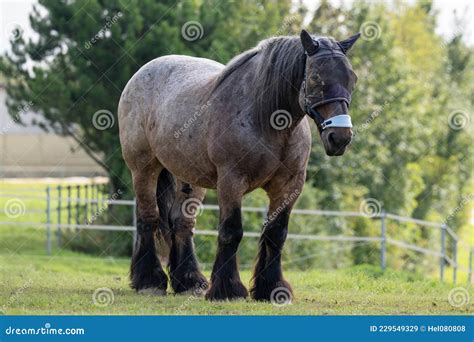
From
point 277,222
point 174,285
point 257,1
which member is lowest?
point 174,285

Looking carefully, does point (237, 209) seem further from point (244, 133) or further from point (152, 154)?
point (152, 154)

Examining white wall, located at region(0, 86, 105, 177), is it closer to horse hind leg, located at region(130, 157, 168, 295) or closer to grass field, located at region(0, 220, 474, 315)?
grass field, located at region(0, 220, 474, 315)

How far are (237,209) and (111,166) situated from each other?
9980 millimetres

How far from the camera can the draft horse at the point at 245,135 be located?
805cm

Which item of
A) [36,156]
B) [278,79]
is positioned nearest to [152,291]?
[278,79]

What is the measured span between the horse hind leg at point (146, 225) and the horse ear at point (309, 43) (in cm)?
296

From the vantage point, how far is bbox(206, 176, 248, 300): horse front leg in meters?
8.64

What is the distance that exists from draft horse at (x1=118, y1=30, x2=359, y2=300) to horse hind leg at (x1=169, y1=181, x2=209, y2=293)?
0.04 feet

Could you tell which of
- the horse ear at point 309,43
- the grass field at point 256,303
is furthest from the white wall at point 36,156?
the horse ear at point 309,43

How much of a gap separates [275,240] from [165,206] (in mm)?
2017

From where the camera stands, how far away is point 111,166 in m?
18.3

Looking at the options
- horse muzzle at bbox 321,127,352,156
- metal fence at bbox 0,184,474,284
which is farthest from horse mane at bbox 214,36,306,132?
metal fence at bbox 0,184,474,284

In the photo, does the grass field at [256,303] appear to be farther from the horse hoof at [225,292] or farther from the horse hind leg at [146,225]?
the horse hind leg at [146,225]

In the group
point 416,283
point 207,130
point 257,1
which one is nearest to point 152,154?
point 207,130
